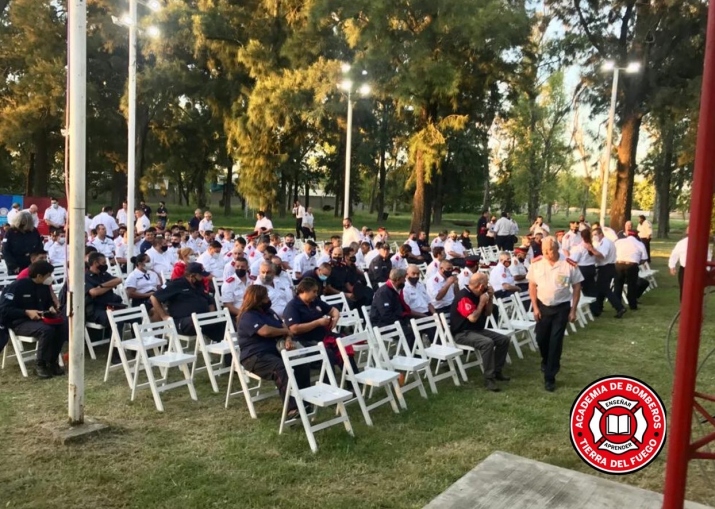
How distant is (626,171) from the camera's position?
1980cm

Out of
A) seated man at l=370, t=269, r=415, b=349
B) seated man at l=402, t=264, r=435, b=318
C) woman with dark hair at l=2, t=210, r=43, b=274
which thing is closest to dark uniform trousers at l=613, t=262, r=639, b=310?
seated man at l=402, t=264, r=435, b=318

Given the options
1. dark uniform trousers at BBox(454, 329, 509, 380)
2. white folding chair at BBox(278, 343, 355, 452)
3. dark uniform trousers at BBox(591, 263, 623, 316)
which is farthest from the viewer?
dark uniform trousers at BBox(591, 263, 623, 316)

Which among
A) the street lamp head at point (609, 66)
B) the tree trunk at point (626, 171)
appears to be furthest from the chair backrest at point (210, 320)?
the tree trunk at point (626, 171)

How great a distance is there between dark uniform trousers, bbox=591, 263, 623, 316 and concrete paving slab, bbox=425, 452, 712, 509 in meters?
7.46

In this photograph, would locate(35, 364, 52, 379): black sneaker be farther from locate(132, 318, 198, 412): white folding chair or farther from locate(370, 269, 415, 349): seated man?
locate(370, 269, 415, 349): seated man

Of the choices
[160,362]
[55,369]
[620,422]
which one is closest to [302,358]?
[160,362]

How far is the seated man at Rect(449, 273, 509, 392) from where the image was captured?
6723mm

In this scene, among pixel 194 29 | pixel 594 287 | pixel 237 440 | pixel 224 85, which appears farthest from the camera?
pixel 224 85

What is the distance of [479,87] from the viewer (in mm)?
20109

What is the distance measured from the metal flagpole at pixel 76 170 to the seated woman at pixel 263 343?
1.38 meters

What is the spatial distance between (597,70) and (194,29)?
1403 cm

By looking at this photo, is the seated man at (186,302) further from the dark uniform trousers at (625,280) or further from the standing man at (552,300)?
the dark uniform trousers at (625,280)

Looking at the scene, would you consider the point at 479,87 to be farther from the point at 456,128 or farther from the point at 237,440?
the point at 237,440

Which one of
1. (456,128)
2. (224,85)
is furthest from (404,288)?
(224,85)
